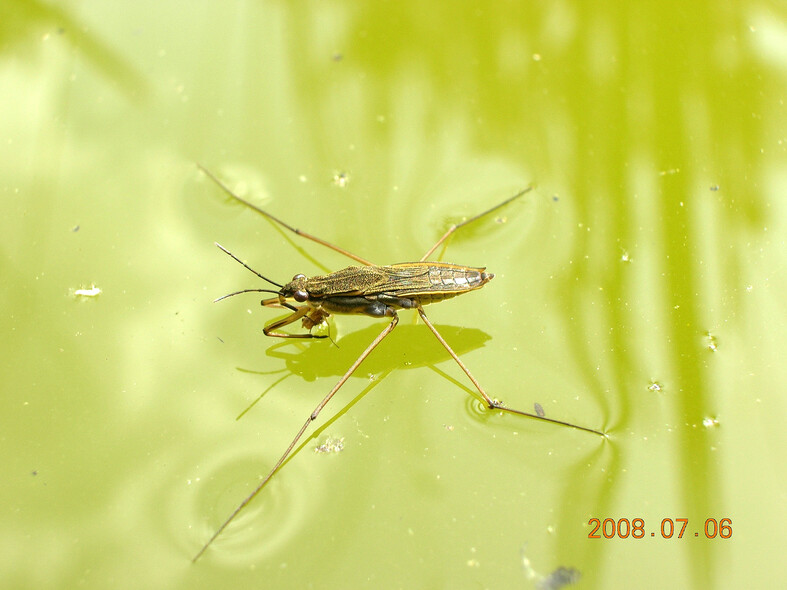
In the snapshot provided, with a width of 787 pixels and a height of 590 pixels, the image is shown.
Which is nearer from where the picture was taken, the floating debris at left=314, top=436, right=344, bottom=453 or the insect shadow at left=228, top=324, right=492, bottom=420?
the floating debris at left=314, top=436, right=344, bottom=453

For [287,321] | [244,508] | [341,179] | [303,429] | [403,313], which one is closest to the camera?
[244,508]

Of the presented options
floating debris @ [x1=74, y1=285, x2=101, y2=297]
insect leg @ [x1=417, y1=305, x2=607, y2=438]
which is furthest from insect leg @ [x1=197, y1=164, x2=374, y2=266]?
floating debris @ [x1=74, y1=285, x2=101, y2=297]

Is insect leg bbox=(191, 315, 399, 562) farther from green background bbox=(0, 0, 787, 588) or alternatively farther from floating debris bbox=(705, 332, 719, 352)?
floating debris bbox=(705, 332, 719, 352)

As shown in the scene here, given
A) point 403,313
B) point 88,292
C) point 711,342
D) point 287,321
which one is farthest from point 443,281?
point 88,292

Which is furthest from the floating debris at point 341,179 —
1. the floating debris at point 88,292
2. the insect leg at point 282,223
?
the floating debris at point 88,292

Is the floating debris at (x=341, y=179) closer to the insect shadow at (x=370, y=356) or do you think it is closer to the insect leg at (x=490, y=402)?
the insect shadow at (x=370, y=356)

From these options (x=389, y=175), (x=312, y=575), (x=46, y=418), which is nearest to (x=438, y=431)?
(x=312, y=575)

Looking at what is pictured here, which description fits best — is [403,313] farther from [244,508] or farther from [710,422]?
[710,422]

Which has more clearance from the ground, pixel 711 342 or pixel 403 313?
pixel 711 342
